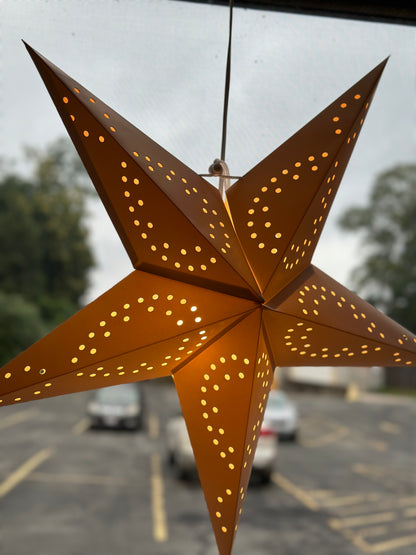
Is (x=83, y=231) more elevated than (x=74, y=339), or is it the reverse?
(x=83, y=231)

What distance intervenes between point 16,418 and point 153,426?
2118 mm

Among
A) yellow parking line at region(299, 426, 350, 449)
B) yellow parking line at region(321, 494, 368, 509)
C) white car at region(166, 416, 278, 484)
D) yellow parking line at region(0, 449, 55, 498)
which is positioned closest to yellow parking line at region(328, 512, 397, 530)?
yellow parking line at region(321, 494, 368, 509)

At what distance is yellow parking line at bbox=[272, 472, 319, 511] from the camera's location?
5238 mm

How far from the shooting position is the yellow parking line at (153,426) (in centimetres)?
795

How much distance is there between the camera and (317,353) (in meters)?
0.83

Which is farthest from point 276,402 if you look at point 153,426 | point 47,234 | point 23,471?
point 47,234

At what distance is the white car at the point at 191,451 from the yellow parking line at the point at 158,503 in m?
0.27

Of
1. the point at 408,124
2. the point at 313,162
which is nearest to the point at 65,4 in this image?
the point at 313,162

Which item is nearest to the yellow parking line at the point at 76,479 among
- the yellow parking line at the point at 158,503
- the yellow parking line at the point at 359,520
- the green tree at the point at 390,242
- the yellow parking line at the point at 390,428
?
the yellow parking line at the point at 158,503

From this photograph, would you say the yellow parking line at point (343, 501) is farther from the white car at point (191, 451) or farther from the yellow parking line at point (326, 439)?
the yellow parking line at point (326, 439)

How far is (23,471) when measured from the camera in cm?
588

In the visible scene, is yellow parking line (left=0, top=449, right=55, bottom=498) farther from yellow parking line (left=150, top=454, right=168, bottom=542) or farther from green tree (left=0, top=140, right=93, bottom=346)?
green tree (left=0, top=140, right=93, bottom=346)

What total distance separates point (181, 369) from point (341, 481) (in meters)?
5.97

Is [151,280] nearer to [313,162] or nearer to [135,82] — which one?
[313,162]
